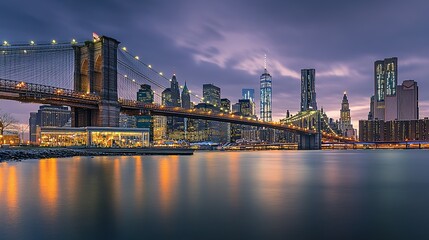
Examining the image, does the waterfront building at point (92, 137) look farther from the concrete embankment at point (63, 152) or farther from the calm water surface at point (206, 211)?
the calm water surface at point (206, 211)

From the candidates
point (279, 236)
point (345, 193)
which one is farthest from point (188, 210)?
point (345, 193)

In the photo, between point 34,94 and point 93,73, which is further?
point 93,73

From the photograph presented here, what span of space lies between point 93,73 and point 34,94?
1576 cm

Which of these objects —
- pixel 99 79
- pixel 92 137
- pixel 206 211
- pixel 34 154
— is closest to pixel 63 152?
pixel 34 154

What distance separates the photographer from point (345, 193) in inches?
798

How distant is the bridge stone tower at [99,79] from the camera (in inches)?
2675

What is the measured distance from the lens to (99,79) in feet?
234

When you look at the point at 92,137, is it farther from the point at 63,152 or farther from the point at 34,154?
the point at 34,154

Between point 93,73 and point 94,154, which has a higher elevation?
point 93,73

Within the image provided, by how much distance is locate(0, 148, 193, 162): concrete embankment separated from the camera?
47.9 meters

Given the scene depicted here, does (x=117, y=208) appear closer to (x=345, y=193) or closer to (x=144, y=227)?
(x=144, y=227)

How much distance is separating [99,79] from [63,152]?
63.2 feet

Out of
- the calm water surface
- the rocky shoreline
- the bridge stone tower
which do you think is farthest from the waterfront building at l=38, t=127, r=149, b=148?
the calm water surface

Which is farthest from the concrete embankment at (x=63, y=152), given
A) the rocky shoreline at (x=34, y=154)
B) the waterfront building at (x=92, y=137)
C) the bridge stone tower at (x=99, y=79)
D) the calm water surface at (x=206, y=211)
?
the calm water surface at (x=206, y=211)
